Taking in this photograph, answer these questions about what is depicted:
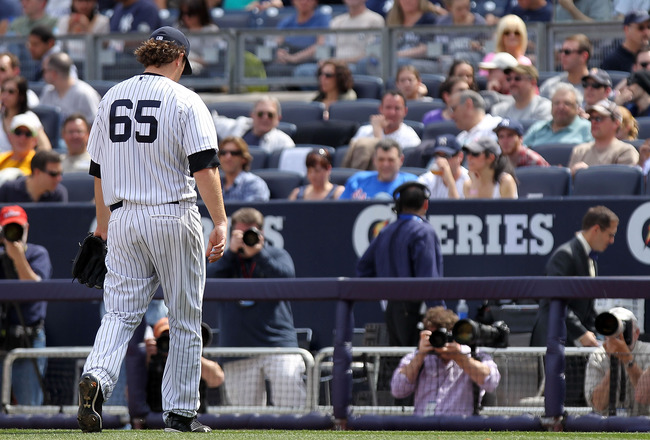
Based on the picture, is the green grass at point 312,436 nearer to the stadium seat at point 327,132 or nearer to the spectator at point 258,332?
the spectator at point 258,332

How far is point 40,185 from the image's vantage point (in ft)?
29.7

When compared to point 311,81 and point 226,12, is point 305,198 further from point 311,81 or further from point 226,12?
point 226,12

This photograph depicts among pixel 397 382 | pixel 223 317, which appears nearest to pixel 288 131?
pixel 223 317

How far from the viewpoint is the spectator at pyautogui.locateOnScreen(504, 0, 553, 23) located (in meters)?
11.9

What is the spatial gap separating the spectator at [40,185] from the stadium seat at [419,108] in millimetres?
3169

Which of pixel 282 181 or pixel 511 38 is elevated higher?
pixel 511 38

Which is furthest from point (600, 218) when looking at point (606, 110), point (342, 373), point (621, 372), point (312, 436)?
point (312, 436)

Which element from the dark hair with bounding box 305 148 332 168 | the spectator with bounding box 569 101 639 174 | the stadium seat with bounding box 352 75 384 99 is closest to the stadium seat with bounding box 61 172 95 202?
the dark hair with bounding box 305 148 332 168

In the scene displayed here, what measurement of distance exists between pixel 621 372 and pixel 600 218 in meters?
1.65

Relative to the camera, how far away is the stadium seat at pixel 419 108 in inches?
416

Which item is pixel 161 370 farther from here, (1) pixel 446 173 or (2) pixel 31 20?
(2) pixel 31 20

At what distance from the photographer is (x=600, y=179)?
838 centimetres

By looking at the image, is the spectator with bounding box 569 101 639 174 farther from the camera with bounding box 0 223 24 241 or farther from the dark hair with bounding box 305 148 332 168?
the camera with bounding box 0 223 24 241

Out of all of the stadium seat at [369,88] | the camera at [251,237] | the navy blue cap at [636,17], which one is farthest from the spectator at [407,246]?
the stadium seat at [369,88]
